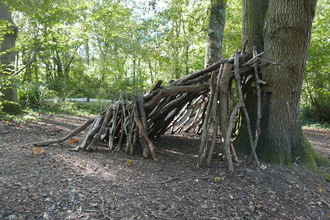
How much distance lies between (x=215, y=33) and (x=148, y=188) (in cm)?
513

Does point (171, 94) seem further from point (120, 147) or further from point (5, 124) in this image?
point (5, 124)

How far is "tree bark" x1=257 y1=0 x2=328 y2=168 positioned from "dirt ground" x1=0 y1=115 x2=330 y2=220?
31 cm

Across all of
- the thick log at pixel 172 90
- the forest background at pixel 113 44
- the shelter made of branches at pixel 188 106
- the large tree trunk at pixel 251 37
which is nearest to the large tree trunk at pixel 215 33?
the forest background at pixel 113 44

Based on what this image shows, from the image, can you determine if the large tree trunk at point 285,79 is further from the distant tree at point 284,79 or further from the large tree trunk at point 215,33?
the large tree trunk at point 215,33

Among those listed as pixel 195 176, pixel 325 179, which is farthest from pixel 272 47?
pixel 195 176

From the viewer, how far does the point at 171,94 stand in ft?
13.7

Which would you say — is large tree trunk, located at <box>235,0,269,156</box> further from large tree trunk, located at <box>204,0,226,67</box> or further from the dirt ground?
large tree trunk, located at <box>204,0,226,67</box>

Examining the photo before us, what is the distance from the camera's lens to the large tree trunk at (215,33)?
6645mm

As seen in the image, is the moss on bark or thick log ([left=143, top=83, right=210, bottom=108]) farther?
thick log ([left=143, top=83, right=210, bottom=108])

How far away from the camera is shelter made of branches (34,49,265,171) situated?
3525 millimetres

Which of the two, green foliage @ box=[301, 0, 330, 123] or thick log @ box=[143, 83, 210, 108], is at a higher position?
green foliage @ box=[301, 0, 330, 123]

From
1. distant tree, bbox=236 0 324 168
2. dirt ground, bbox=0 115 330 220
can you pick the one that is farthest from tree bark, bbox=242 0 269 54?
dirt ground, bbox=0 115 330 220

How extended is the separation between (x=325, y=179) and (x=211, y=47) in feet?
14.4


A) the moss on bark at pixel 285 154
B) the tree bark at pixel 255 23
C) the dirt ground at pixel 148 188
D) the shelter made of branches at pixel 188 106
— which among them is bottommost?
the dirt ground at pixel 148 188
